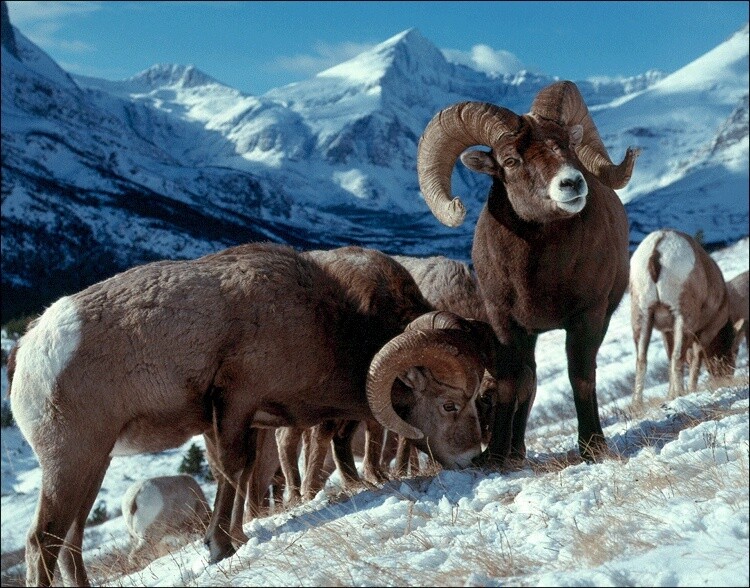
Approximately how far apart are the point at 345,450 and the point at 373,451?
0.28 m

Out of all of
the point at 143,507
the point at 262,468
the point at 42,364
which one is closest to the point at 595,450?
the point at 262,468

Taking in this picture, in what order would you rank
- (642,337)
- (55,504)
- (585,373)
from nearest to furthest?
(55,504) → (585,373) → (642,337)

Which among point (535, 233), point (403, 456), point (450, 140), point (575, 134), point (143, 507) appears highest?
point (450, 140)

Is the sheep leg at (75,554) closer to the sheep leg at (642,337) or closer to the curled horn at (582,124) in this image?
the curled horn at (582,124)

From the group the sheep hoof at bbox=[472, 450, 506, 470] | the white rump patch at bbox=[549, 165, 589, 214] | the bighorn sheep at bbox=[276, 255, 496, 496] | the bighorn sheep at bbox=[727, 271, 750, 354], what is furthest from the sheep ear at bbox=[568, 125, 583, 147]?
the bighorn sheep at bbox=[727, 271, 750, 354]

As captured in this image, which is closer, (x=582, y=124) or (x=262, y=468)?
(x=582, y=124)

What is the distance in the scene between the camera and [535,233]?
22.0 feet

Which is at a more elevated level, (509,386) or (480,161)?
(480,161)

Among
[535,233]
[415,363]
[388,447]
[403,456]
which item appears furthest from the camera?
[388,447]

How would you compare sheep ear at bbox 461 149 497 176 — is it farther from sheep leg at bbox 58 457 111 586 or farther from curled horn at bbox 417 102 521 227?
sheep leg at bbox 58 457 111 586

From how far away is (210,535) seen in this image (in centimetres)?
662

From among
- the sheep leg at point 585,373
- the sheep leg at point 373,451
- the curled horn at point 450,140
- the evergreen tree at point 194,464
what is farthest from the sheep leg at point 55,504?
the evergreen tree at point 194,464

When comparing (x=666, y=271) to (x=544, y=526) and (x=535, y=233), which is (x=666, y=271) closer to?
(x=535, y=233)

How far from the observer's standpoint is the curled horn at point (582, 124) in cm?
711
